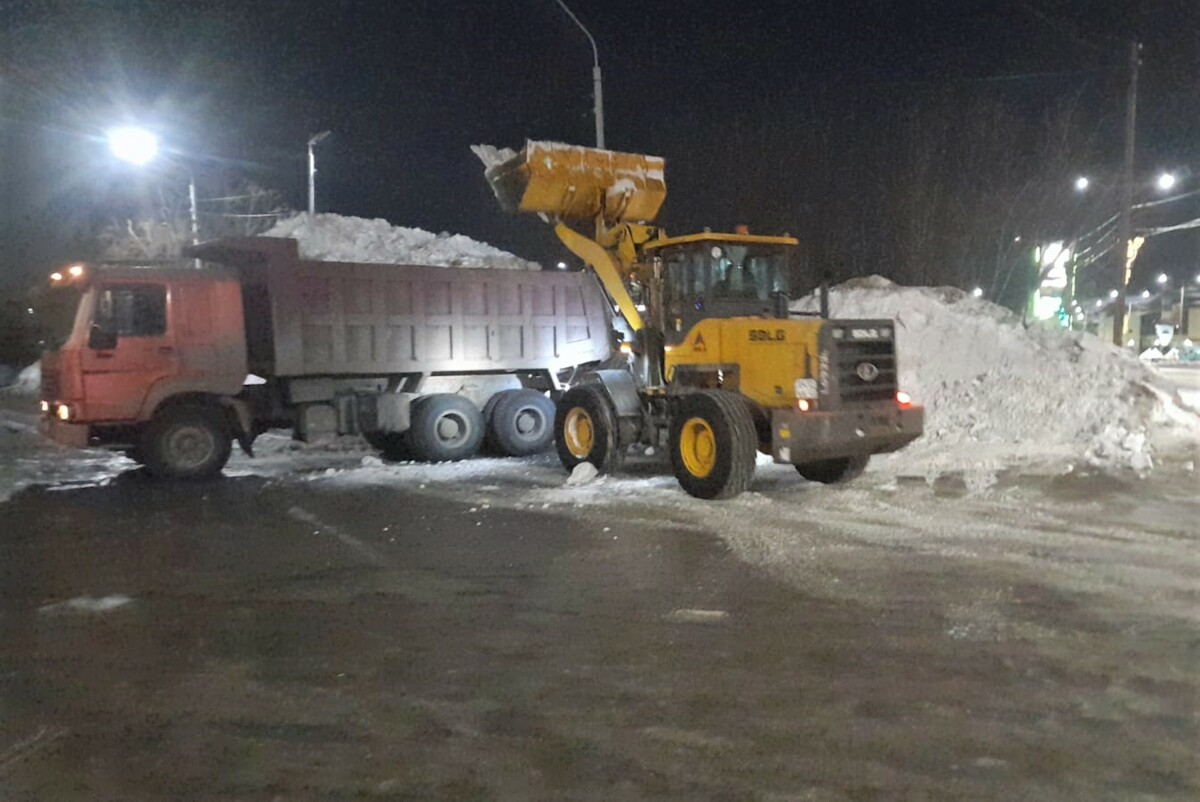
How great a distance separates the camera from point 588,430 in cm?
1293

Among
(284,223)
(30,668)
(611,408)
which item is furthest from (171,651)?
(284,223)

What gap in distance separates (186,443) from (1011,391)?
11756mm

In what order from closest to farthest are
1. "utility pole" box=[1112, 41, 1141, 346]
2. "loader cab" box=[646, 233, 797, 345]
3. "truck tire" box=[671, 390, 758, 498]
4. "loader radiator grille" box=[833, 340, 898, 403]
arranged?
1. "truck tire" box=[671, 390, 758, 498]
2. "loader radiator grille" box=[833, 340, 898, 403]
3. "loader cab" box=[646, 233, 797, 345]
4. "utility pole" box=[1112, 41, 1141, 346]

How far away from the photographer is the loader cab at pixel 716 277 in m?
12.0

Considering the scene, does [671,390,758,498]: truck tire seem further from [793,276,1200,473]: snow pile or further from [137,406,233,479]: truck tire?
[137,406,233,479]: truck tire

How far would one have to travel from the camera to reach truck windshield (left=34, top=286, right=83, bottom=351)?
506 inches

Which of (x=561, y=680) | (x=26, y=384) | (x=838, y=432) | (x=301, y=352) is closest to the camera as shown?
(x=561, y=680)

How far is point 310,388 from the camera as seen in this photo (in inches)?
562

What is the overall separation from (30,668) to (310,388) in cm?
844

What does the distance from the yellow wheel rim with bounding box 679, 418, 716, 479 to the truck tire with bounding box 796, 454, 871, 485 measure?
4.64ft

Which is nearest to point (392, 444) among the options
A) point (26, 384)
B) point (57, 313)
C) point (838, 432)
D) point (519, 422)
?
point (519, 422)

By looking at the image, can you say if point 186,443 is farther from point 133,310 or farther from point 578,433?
point 578,433

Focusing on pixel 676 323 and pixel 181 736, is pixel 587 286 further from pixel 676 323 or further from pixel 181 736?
pixel 181 736

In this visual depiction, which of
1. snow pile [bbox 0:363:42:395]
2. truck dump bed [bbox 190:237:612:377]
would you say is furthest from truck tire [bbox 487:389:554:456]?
snow pile [bbox 0:363:42:395]
